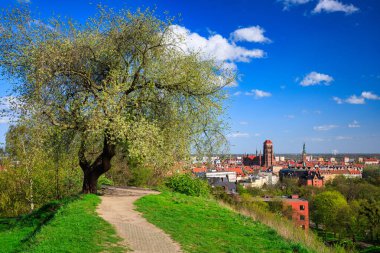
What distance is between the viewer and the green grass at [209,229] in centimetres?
857

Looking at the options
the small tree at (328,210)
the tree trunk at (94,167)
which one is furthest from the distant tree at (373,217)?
the tree trunk at (94,167)

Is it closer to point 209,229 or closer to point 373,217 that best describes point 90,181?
point 209,229

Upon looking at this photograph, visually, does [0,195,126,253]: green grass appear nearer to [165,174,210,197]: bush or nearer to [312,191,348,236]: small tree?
[165,174,210,197]: bush

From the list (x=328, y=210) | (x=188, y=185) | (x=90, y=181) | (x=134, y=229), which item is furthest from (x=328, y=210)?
(x=134, y=229)

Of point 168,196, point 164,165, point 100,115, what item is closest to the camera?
point 100,115

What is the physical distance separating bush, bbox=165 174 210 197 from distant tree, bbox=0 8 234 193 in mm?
5379

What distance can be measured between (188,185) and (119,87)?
9338mm

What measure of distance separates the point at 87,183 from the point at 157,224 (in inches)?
255

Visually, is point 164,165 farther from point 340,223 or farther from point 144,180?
point 340,223

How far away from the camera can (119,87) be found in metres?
13.4

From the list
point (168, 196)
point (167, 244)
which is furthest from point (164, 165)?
point (167, 244)

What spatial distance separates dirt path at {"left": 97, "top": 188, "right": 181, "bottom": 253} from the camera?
808cm

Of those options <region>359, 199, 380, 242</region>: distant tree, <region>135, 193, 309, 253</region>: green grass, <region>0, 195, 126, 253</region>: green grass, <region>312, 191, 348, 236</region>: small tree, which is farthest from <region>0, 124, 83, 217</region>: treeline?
<region>312, 191, 348, 236</region>: small tree

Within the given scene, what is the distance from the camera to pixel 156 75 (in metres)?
14.3
